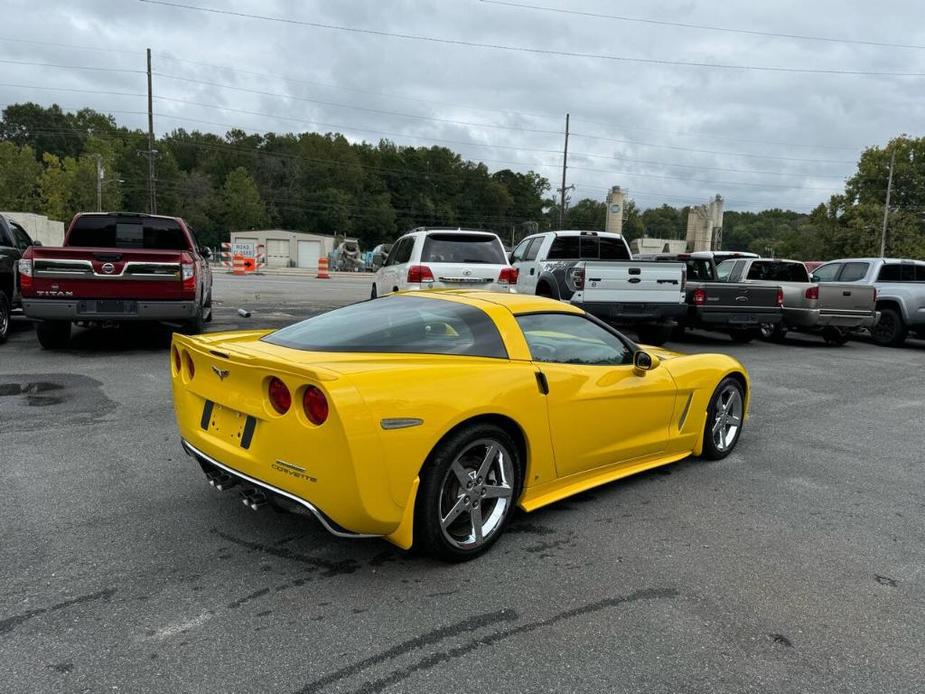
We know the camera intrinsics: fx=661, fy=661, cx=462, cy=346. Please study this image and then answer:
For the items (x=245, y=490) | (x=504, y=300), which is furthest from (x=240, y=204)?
(x=245, y=490)

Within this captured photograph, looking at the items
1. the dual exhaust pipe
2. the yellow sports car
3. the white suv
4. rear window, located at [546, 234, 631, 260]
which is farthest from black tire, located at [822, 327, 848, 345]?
the dual exhaust pipe

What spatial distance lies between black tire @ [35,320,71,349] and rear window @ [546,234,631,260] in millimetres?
7868

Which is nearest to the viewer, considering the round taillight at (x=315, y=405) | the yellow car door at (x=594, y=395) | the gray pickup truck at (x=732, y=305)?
the round taillight at (x=315, y=405)

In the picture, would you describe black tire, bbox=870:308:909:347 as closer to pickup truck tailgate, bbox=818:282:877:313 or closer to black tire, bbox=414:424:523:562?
pickup truck tailgate, bbox=818:282:877:313

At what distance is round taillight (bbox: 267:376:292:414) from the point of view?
3.01 meters

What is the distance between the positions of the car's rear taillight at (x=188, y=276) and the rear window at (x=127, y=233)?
5.30ft

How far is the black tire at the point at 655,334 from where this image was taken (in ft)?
37.0

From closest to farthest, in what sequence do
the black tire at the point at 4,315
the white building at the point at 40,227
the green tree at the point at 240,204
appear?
1. the black tire at the point at 4,315
2. the white building at the point at 40,227
3. the green tree at the point at 240,204

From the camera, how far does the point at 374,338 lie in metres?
3.58

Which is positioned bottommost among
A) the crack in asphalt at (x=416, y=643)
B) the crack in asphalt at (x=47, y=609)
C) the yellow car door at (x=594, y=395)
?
the crack in asphalt at (x=47, y=609)

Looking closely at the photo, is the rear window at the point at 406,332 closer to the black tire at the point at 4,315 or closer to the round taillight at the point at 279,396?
the round taillight at the point at 279,396

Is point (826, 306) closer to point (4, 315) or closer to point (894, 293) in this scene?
point (894, 293)

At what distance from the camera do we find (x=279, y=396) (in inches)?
120

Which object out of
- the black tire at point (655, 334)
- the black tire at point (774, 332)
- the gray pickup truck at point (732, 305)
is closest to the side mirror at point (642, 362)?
the black tire at point (655, 334)
